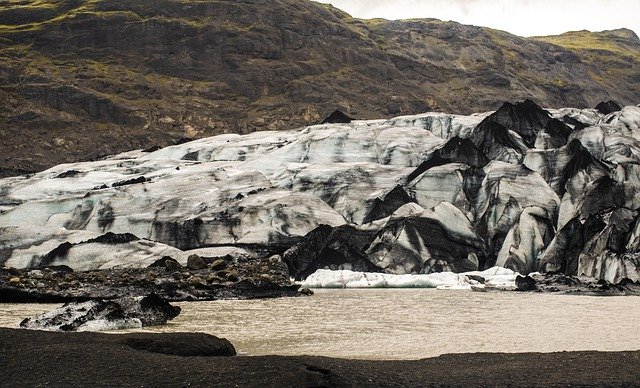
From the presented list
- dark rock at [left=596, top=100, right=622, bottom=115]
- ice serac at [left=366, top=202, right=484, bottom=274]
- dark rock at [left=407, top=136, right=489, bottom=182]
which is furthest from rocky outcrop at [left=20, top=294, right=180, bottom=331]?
dark rock at [left=596, top=100, right=622, bottom=115]

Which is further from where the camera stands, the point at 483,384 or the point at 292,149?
the point at 292,149

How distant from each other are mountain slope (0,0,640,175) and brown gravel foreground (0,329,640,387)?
82.6 m

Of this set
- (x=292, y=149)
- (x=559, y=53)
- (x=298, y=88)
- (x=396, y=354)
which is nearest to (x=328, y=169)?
(x=292, y=149)

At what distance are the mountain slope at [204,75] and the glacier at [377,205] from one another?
4124cm

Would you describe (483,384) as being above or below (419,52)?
below

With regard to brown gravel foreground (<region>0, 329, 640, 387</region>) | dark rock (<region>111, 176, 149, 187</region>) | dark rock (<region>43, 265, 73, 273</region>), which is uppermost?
dark rock (<region>111, 176, 149, 187</region>)

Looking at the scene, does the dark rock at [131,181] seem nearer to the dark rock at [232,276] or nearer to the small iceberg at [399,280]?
the small iceberg at [399,280]

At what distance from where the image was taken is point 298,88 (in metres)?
112

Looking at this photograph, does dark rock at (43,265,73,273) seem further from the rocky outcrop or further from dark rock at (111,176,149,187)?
dark rock at (111,176,149,187)

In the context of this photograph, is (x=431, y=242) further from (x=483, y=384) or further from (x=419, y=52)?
(x=419, y=52)

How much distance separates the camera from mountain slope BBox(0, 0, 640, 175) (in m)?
100

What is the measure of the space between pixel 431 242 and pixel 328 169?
44.2 ft

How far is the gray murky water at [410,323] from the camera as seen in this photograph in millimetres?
14438

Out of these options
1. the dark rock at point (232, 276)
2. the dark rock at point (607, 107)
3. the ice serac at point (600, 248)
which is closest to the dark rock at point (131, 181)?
the dark rock at point (232, 276)
